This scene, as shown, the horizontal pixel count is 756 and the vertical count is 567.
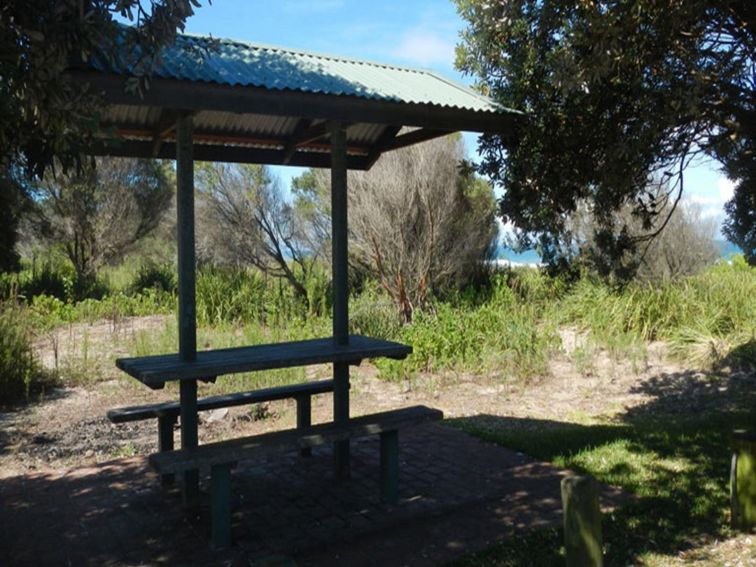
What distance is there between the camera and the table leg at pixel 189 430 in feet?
15.9

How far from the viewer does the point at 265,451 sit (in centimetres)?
454

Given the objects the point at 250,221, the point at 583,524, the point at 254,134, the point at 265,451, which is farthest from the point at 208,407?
the point at 250,221

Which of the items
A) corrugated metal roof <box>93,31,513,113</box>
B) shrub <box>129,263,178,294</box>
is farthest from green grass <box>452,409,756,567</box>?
shrub <box>129,263,178,294</box>

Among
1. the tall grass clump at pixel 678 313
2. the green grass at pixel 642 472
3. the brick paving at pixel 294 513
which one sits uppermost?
the tall grass clump at pixel 678 313

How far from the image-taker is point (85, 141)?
3828mm

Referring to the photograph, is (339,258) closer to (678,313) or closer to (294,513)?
(294,513)

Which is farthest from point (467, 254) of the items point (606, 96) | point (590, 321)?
point (606, 96)

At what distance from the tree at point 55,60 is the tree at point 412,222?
9356 millimetres

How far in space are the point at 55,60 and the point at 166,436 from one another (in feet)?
10.5

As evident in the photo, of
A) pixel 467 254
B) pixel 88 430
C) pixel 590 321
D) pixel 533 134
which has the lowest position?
pixel 88 430

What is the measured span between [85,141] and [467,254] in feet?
37.6

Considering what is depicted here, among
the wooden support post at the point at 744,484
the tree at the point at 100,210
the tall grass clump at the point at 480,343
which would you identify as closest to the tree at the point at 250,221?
the tree at the point at 100,210

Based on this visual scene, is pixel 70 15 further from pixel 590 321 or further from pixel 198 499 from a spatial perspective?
pixel 590 321

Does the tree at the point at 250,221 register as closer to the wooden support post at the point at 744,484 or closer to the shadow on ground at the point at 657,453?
the shadow on ground at the point at 657,453
